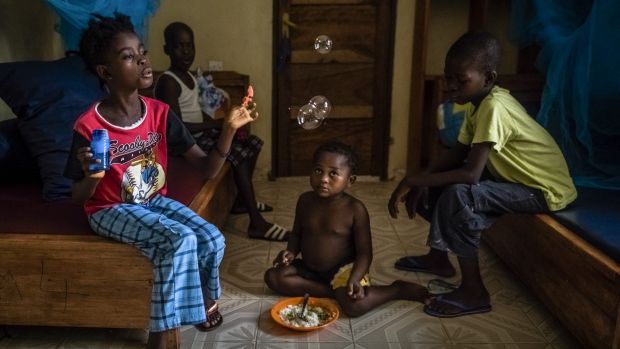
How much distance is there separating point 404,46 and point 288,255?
1.98m

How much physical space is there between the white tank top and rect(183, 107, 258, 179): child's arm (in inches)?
35.7

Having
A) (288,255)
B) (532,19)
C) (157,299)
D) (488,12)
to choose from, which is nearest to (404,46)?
(488,12)

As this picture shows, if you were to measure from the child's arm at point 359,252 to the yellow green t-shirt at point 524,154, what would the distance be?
0.43 m

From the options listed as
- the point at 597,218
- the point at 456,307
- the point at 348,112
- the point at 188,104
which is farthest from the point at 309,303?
the point at 348,112

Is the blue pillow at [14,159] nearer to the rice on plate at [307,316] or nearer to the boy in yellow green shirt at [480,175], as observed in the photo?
the rice on plate at [307,316]

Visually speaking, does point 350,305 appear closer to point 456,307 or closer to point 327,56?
point 456,307

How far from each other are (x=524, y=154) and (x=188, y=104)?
1491 millimetres

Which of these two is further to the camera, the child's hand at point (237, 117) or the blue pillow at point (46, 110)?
the blue pillow at point (46, 110)

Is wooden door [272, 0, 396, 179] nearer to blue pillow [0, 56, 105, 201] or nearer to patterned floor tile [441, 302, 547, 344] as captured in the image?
blue pillow [0, 56, 105, 201]

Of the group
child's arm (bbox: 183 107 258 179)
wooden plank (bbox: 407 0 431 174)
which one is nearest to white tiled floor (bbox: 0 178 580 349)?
child's arm (bbox: 183 107 258 179)

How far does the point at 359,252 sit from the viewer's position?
1792 mm

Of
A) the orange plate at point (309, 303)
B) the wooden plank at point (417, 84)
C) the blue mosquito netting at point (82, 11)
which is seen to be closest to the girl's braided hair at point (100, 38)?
the blue mosquito netting at point (82, 11)

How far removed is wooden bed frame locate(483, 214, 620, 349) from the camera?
140 cm

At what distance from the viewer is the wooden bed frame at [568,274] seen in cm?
140
